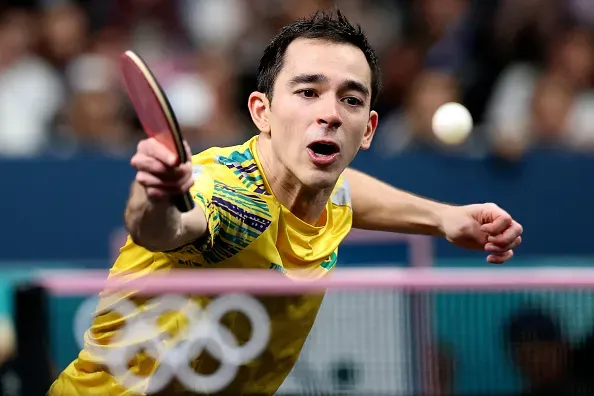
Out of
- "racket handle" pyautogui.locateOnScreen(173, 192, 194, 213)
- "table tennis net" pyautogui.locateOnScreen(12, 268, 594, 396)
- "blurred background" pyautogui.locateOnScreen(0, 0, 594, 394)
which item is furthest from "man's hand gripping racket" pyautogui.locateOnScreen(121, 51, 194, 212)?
"blurred background" pyautogui.locateOnScreen(0, 0, 594, 394)

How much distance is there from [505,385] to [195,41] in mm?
7056

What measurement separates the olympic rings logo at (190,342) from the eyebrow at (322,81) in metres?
0.92

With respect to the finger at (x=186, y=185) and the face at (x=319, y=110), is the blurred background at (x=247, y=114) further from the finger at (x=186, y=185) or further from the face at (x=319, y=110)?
the finger at (x=186, y=185)

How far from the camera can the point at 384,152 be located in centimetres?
923

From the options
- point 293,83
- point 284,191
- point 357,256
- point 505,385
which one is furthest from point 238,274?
point 357,256

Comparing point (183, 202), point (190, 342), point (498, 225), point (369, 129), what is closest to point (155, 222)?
point (183, 202)

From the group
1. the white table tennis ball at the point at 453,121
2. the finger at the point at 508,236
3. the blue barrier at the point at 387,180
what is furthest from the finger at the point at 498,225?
the blue barrier at the point at 387,180

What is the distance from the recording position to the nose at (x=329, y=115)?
4062 millimetres

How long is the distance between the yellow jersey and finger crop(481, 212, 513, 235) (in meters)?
0.66

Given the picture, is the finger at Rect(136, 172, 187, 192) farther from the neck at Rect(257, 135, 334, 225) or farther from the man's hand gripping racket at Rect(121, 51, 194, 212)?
the neck at Rect(257, 135, 334, 225)

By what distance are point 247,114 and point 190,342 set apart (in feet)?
18.7

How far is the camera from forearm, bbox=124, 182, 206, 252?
10.6ft

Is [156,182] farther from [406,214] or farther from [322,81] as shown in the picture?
[406,214]

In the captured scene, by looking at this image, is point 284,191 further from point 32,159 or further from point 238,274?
point 32,159
